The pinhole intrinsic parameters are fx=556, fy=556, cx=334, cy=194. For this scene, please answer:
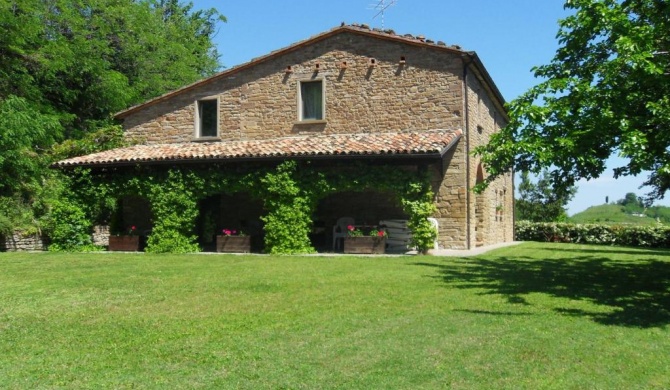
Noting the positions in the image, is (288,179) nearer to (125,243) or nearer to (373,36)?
(373,36)

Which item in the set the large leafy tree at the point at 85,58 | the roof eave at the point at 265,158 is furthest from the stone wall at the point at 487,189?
the large leafy tree at the point at 85,58

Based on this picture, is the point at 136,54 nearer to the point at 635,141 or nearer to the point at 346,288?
the point at 346,288

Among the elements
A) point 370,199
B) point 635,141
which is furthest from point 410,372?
point 370,199

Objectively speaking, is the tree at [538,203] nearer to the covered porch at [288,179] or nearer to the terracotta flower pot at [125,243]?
the covered porch at [288,179]

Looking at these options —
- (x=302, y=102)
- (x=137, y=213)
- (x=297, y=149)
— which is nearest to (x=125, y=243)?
(x=137, y=213)

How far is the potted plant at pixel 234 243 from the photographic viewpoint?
626 inches

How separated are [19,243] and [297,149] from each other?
9.15 metres

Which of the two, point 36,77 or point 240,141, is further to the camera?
point 36,77

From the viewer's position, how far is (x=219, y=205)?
1900 cm

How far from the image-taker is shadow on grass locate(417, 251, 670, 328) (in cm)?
672

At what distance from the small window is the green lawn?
30.5ft

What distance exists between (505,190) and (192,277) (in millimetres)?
16552

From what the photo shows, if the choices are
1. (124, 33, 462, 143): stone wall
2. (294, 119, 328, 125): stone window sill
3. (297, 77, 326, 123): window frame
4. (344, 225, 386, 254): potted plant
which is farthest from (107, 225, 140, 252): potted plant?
(344, 225, 386, 254): potted plant

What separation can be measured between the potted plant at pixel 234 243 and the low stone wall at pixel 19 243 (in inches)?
232
